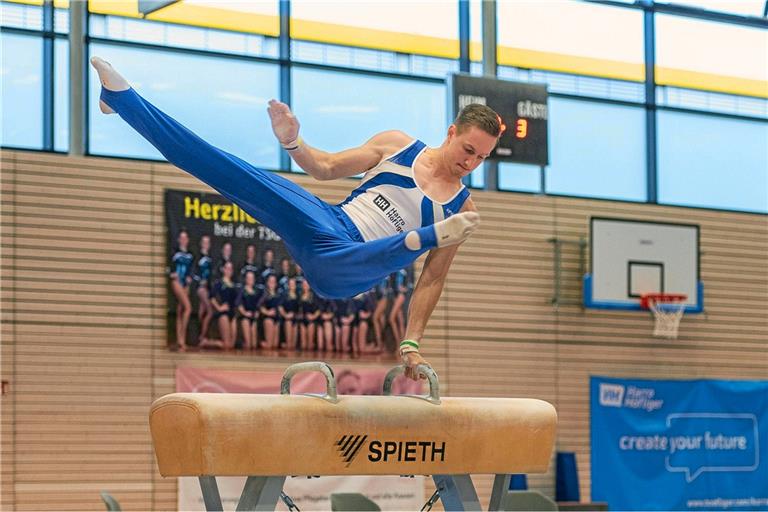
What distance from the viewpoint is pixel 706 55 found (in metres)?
14.8

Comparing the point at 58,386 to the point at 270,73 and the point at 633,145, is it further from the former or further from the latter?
the point at 633,145

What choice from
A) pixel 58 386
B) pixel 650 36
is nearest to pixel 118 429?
pixel 58 386

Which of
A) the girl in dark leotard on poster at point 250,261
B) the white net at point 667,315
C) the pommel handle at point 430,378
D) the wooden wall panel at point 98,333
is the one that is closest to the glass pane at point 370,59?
the wooden wall panel at point 98,333

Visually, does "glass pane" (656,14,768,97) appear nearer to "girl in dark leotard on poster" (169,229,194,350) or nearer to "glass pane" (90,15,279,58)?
"glass pane" (90,15,279,58)

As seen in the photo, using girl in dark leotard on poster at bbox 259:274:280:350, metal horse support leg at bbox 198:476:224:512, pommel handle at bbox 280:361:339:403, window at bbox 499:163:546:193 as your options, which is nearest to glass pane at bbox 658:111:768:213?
window at bbox 499:163:546:193

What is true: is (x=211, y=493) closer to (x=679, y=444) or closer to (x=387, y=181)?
(x=387, y=181)

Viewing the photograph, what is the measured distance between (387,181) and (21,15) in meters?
7.08

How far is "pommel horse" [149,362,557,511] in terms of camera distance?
4699mm

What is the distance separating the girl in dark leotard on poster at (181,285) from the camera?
11.5 meters

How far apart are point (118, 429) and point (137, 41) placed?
13.0 ft

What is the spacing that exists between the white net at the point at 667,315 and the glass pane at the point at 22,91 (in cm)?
746

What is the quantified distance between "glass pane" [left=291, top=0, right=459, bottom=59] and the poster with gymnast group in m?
2.34

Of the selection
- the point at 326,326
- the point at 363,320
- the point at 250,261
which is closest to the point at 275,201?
the point at 250,261

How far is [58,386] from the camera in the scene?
1105 cm
